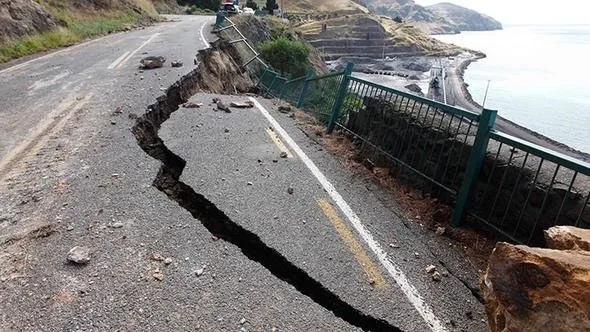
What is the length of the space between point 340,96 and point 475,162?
3625 mm

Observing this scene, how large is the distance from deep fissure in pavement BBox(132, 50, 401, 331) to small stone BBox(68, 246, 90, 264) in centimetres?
106

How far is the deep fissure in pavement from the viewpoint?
2.93 m

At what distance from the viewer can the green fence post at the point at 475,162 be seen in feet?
13.2

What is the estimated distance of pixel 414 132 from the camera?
5.35 m

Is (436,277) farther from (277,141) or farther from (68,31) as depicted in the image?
(68,31)

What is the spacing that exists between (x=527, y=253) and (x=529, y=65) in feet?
414

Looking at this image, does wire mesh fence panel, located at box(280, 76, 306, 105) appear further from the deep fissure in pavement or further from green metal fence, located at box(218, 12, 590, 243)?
the deep fissure in pavement

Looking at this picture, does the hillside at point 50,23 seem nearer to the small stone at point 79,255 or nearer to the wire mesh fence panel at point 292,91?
the wire mesh fence panel at point 292,91

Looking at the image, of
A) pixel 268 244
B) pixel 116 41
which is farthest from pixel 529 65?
pixel 268 244

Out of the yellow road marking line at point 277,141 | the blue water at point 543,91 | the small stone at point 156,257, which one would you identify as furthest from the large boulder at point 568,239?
the blue water at point 543,91

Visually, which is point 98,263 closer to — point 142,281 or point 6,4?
point 142,281

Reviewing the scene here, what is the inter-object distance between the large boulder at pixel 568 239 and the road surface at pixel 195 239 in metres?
0.80

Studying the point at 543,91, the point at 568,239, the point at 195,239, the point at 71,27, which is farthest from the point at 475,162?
the point at 543,91

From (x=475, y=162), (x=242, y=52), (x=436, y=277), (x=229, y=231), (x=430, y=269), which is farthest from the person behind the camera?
(x=242, y=52)
